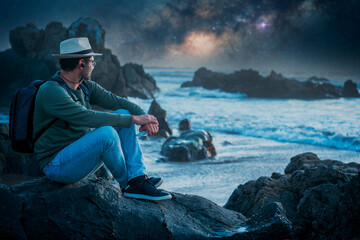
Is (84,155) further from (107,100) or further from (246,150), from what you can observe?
(246,150)

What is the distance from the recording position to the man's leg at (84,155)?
247 centimetres

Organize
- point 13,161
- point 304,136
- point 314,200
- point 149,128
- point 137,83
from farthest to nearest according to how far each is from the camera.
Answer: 1. point 137,83
2. point 304,136
3. point 13,161
4. point 314,200
5. point 149,128

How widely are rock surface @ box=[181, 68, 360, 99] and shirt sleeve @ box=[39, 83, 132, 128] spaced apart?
105ft

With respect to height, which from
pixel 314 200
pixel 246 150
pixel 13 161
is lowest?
pixel 246 150

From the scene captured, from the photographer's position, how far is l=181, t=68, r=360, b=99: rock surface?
3148 centimetres

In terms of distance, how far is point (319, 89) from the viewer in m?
32.3

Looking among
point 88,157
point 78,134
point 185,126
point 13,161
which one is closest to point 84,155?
point 88,157

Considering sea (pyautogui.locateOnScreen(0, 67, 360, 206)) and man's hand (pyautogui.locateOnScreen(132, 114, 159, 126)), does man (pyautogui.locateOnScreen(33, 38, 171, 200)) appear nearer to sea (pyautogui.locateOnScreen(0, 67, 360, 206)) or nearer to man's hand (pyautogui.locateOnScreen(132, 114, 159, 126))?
man's hand (pyautogui.locateOnScreen(132, 114, 159, 126))

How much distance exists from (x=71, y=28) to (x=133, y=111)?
22590 mm

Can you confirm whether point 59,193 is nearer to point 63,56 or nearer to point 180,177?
point 63,56

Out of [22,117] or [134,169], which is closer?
[22,117]

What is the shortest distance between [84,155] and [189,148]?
6.10 m

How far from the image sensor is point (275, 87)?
113 feet

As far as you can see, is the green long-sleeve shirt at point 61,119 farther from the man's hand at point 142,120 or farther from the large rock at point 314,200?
the large rock at point 314,200
